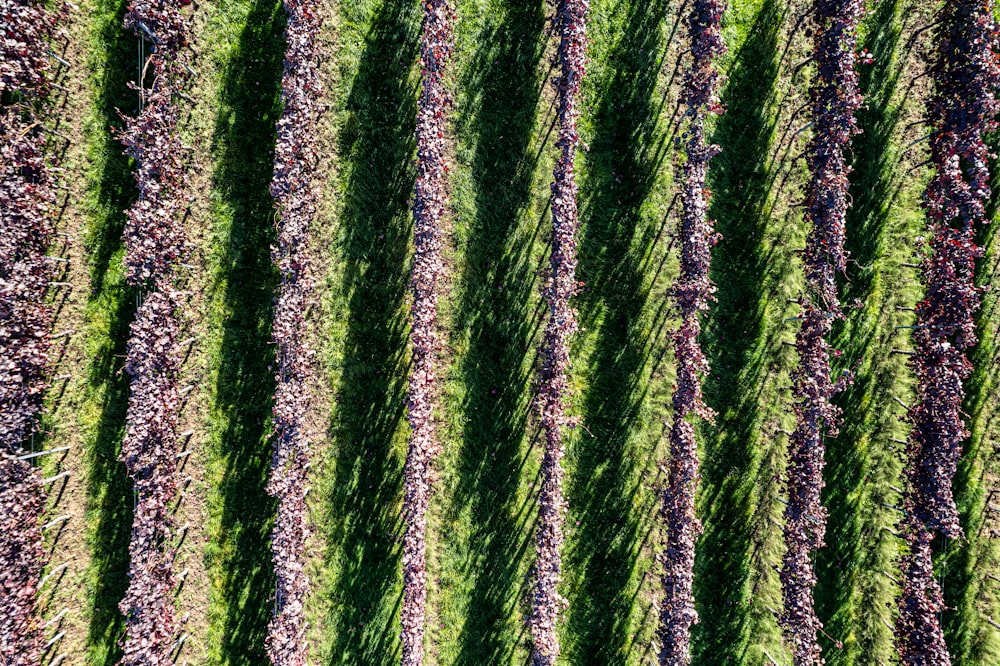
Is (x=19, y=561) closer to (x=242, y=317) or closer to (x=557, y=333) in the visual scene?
(x=242, y=317)

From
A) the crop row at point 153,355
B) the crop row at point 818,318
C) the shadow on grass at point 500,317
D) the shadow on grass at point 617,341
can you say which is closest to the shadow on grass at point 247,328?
the crop row at point 153,355

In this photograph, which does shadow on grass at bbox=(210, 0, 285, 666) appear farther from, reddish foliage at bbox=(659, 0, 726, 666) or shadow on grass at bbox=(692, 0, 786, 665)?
shadow on grass at bbox=(692, 0, 786, 665)

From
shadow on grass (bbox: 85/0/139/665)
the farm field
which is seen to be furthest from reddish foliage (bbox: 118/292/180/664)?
shadow on grass (bbox: 85/0/139/665)

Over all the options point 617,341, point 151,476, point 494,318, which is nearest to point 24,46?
point 151,476

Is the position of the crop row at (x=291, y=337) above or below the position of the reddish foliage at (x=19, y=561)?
above

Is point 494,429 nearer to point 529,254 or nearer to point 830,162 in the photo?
point 529,254

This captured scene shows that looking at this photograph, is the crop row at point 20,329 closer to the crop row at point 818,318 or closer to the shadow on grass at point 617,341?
the shadow on grass at point 617,341
